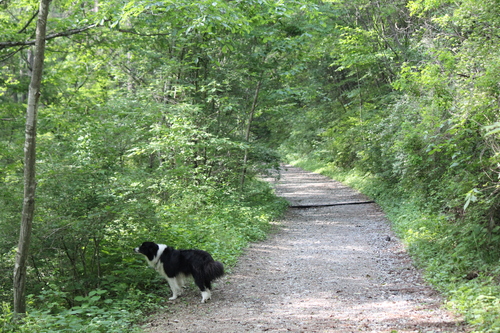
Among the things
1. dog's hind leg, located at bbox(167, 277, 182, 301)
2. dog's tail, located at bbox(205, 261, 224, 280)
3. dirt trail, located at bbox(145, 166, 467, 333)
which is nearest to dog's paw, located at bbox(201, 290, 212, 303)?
dirt trail, located at bbox(145, 166, 467, 333)

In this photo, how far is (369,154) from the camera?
16125 mm

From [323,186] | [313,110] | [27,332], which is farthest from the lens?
[313,110]

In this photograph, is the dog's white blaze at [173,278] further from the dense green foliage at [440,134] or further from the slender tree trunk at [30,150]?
the dense green foliage at [440,134]

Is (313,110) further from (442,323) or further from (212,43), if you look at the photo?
(442,323)

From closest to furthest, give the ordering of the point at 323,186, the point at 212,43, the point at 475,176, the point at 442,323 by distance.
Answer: the point at 442,323 → the point at 475,176 → the point at 212,43 → the point at 323,186

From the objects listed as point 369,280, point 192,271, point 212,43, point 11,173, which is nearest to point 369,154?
point 212,43

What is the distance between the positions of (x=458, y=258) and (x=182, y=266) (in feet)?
14.1

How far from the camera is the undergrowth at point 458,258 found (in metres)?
4.66

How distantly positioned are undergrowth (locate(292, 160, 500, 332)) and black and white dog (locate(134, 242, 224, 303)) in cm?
323

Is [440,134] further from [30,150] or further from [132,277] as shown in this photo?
[30,150]

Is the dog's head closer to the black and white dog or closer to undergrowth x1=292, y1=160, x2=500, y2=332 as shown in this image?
the black and white dog

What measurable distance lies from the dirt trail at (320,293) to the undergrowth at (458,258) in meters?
0.23

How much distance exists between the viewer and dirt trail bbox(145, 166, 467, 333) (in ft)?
16.3

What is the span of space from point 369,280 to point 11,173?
19.7 ft
